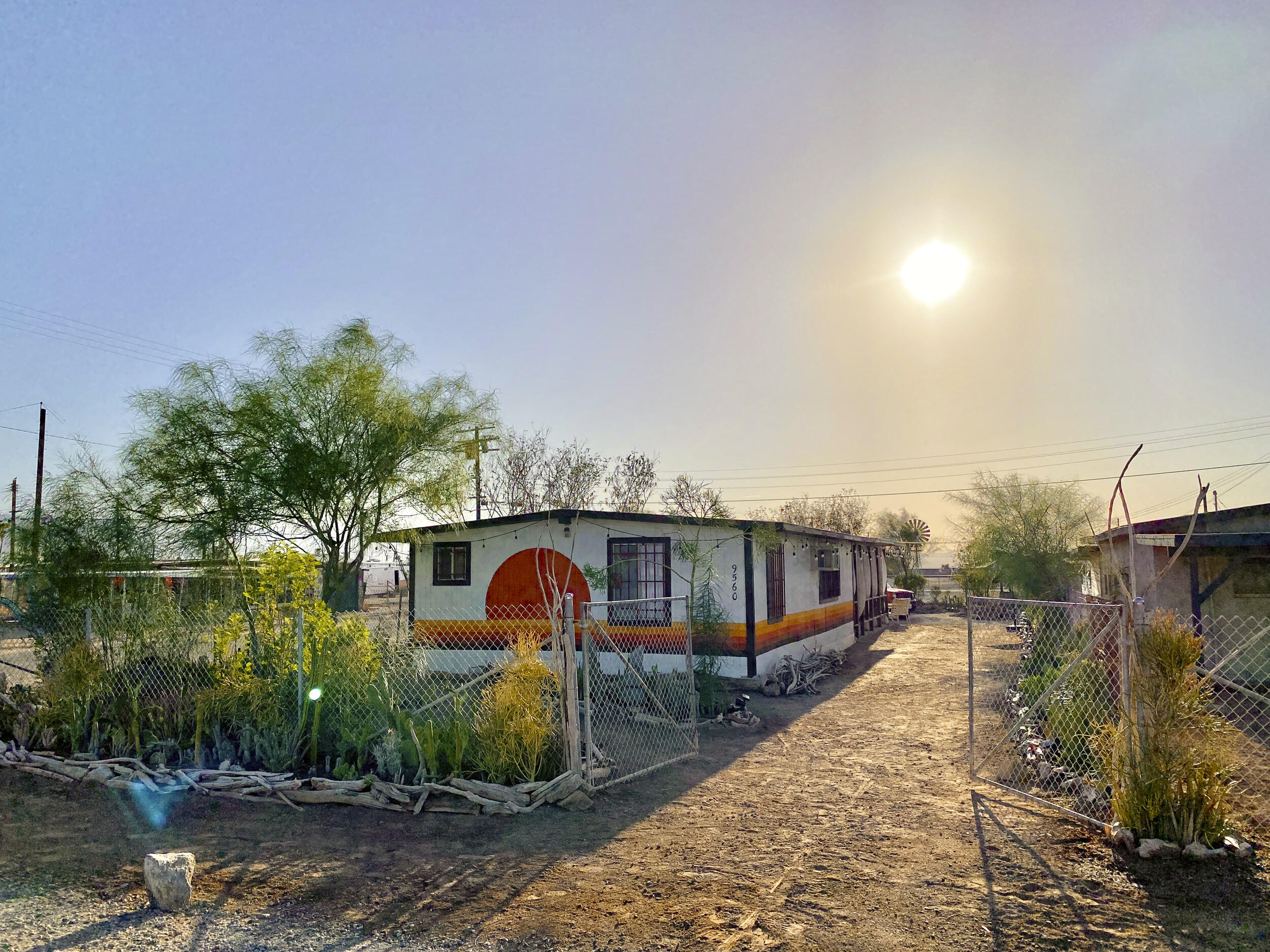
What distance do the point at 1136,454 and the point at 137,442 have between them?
13315 mm

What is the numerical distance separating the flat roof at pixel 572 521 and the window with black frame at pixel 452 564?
0.41m

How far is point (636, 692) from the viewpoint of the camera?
1202cm

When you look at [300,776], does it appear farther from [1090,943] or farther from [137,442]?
[137,442]

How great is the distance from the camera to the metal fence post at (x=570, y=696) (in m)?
6.74

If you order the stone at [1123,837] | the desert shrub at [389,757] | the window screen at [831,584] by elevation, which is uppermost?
the window screen at [831,584]

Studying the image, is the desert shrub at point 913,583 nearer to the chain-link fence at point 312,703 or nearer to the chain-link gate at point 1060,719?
the chain-link gate at point 1060,719

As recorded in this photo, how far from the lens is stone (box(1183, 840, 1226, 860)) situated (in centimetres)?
500

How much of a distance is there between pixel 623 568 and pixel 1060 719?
26.9 ft

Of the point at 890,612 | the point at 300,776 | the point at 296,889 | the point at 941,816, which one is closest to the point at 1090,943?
the point at 941,816

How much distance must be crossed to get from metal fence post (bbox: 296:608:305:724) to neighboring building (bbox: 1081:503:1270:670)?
10398 millimetres

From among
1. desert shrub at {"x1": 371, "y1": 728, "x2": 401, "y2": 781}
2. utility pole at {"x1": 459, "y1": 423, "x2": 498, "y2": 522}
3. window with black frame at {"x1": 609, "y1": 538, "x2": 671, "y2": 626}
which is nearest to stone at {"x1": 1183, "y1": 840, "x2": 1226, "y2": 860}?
desert shrub at {"x1": 371, "y1": 728, "x2": 401, "y2": 781}

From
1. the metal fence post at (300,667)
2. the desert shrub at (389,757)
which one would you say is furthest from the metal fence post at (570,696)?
the metal fence post at (300,667)

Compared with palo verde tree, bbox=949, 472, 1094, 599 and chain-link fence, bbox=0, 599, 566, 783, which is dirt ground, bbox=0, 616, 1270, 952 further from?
palo verde tree, bbox=949, 472, 1094, 599

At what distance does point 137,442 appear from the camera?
12688mm
